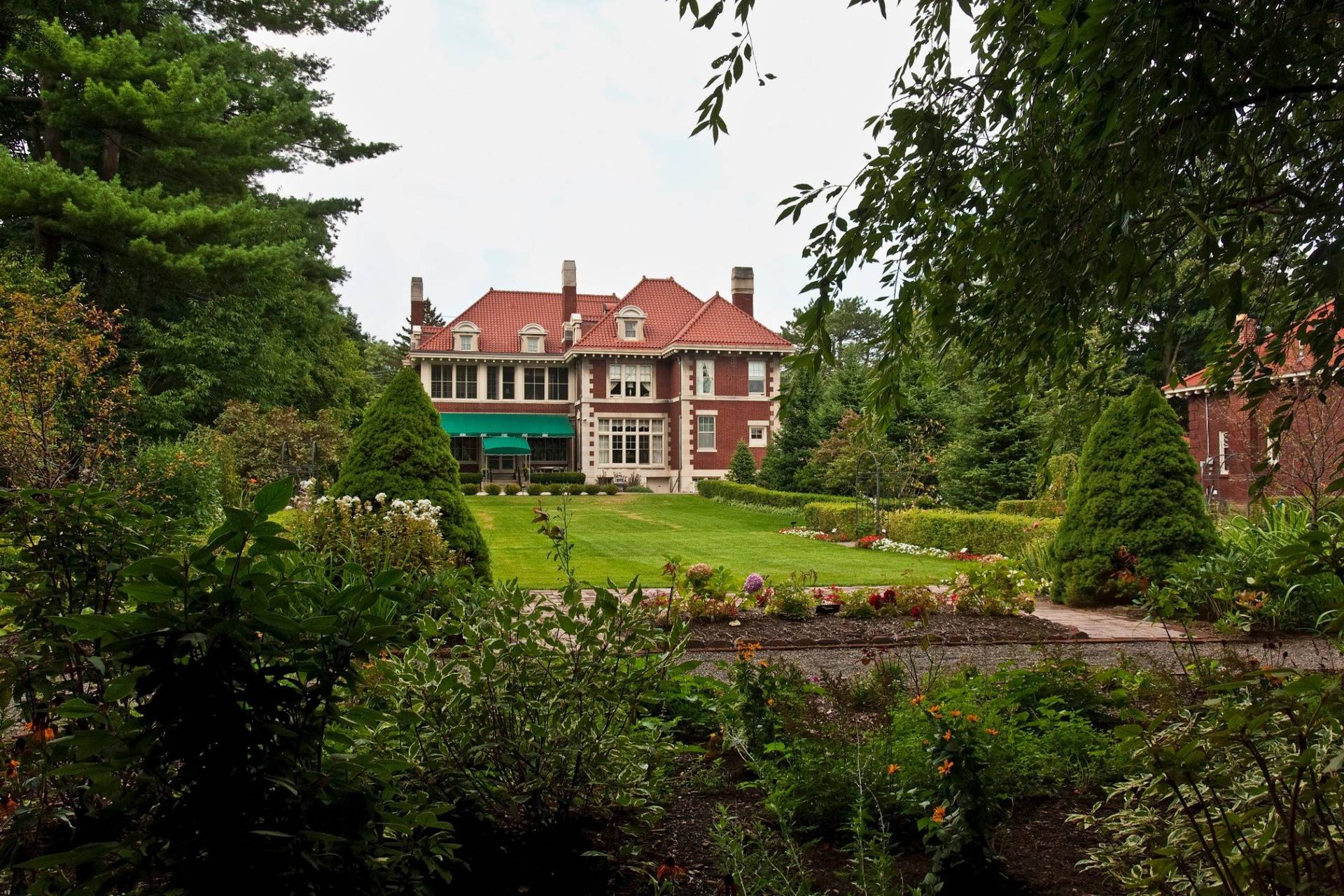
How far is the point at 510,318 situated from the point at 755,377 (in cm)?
1100

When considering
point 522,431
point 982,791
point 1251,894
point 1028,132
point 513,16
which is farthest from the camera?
point 522,431

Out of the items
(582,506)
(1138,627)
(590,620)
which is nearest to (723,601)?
(1138,627)

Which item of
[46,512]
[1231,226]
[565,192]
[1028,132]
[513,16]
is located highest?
[565,192]

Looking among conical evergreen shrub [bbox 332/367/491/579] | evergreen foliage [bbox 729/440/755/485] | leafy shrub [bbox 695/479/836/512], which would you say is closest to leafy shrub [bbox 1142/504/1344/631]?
conical evergreen shrub [bbox 332/367/491/579]

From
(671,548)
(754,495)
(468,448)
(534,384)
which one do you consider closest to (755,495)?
(754,495)

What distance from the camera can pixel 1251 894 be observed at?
1684 millimetres

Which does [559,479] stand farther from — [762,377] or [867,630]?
[867,630]

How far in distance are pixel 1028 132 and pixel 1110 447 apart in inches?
Answer: 281

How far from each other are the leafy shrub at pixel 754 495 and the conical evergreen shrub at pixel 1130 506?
11.5m

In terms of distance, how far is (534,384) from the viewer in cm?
3619

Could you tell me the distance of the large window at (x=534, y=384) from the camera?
36.0 metres

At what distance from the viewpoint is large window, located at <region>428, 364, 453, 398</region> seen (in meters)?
34.8

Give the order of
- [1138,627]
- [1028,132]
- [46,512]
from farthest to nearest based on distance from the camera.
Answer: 1. [1138,627]
2. [1028,132]
3. [46,512]

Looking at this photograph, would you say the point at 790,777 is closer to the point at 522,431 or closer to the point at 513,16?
the point at 513,16
